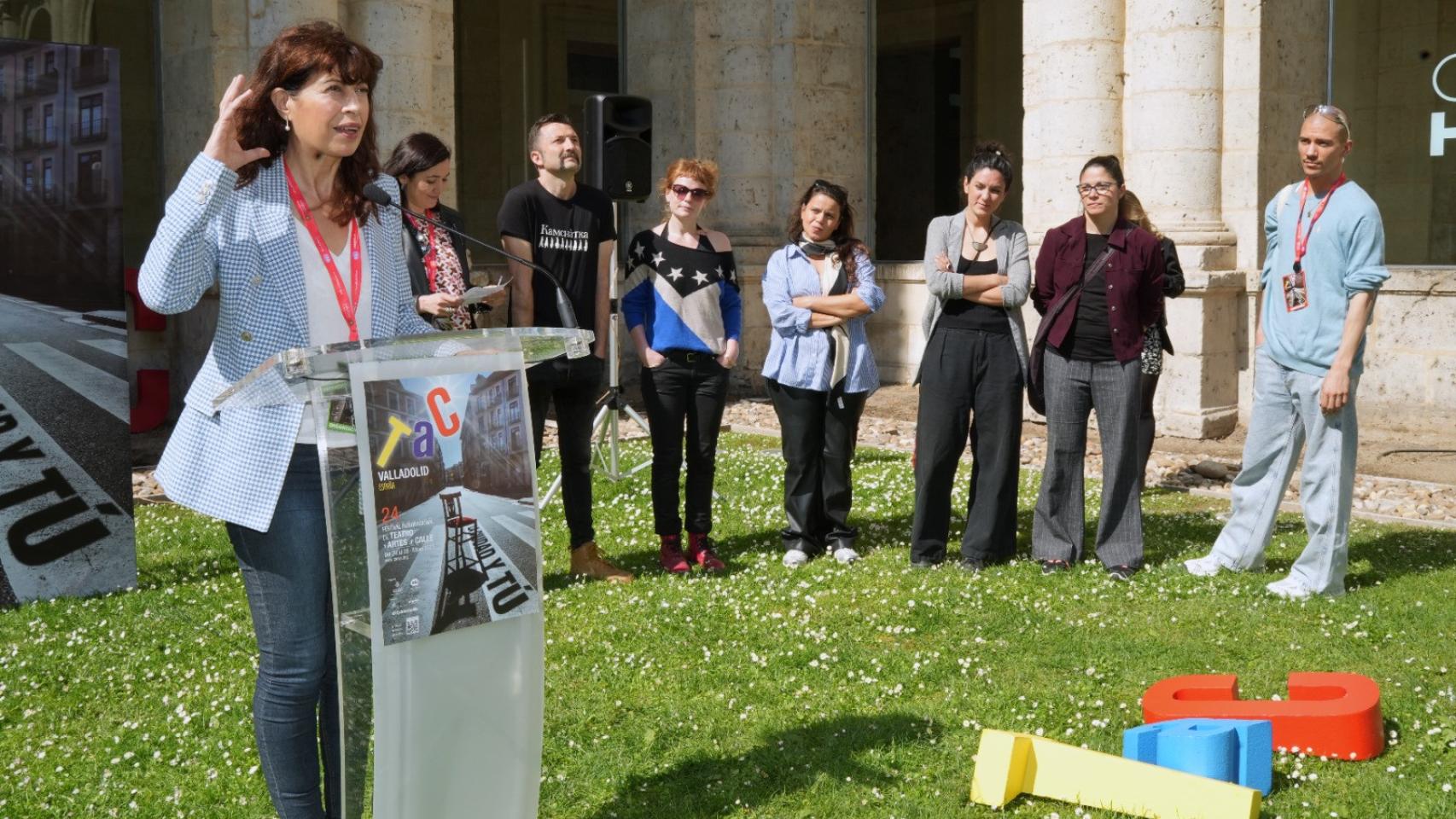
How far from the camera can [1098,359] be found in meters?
7.53

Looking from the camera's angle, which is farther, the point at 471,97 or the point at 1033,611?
the point at 471,97

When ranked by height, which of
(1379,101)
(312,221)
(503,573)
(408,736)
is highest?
(1379,101)

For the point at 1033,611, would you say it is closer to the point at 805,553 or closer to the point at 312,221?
the point at 805,553

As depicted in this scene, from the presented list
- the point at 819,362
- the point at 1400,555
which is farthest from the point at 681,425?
the point at 1400,555

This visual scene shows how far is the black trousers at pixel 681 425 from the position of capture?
7547mm

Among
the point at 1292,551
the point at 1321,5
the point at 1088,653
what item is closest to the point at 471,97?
the point at 1321,5

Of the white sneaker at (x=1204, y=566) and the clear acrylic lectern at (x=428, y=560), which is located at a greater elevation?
the clear acrylic lectern at (x=428, y=560)

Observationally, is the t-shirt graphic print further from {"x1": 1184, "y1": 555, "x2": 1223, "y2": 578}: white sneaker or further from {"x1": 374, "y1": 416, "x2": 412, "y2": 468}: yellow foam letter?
{"x1": 374, "y1": 416, "x2": 412, "y2": 468}: yellow foam letter

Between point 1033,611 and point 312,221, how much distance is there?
4.00 m

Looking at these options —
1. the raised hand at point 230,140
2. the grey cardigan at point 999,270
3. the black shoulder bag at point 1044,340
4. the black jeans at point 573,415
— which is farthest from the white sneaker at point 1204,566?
the raised hand at point 230,140

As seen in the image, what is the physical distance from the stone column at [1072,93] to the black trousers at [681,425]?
6282 mm

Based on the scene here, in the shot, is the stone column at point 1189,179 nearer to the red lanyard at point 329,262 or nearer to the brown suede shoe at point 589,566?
the brown suede shoe at point 589,566

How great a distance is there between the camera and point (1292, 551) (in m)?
8.00

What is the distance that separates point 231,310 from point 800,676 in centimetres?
284
